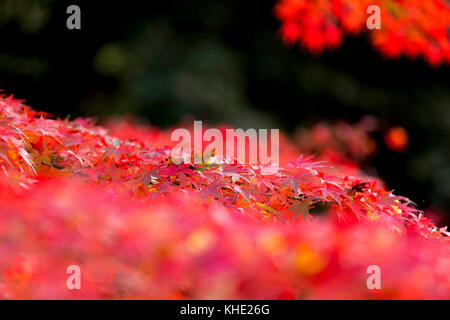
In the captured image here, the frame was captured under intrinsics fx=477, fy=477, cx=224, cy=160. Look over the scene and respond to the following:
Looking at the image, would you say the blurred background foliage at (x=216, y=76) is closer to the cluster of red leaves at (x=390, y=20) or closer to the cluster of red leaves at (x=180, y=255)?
the cluster of red leaves at (x=390, y=20)

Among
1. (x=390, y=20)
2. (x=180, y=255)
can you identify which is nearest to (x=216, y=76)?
(x=390, y=20)

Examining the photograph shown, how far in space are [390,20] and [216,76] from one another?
3.03m

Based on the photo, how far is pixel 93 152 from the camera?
1588mm

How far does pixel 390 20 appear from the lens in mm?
3998

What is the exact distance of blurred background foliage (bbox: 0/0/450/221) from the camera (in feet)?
21.5

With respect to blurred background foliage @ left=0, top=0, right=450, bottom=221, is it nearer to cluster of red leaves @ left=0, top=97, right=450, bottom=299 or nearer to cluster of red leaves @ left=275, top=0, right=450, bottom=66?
cluster of red leaves @ left=275, top=0, right=450, bottom=66

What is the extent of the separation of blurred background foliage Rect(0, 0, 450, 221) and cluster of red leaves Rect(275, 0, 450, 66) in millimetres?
2198

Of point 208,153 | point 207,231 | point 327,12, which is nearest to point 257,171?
point 208,153

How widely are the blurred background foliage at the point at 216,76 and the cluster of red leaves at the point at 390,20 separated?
7.21ft

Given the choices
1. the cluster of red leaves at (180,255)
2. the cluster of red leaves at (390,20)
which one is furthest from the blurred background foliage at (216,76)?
the cluster of red leaves at (180,255)

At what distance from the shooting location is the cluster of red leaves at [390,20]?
3.85m
